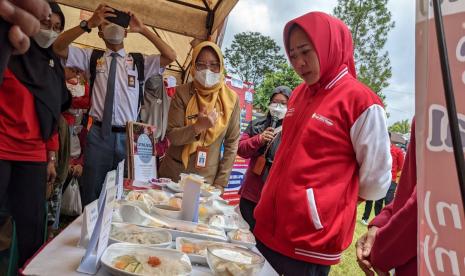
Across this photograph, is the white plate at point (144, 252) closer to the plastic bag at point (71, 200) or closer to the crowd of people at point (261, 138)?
the crowd of people at point (261, 138)

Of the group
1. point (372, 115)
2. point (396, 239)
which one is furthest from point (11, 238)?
point (372, 115)

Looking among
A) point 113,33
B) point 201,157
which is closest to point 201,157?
point 201,157

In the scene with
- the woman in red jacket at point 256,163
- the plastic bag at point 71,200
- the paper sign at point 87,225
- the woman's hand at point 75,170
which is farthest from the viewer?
the plastic bag at point 71,200

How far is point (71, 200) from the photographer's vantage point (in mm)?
3873

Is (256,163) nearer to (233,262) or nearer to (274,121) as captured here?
(274,121)

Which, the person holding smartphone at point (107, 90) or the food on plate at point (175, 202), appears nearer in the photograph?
the food on plate at point (175, 202)

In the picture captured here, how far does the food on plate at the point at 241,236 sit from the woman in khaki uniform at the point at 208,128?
3.51 feet

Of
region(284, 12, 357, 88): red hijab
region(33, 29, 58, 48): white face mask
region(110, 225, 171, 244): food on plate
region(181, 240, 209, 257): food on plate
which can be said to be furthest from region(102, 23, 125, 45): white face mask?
region(181, 240, 209, 257): food on plate

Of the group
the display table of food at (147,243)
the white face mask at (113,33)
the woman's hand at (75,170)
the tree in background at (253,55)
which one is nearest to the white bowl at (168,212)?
the display table of food at (147,243)

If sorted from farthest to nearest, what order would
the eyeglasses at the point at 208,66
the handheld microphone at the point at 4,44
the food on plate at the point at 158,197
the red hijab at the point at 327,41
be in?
the eyeglasses at the point at 208,66 < the food on plate at the point at 158,197 < the red hijab at the point at 327,41 < the handheld microphone at the point at 4,44

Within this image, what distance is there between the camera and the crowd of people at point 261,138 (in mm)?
1408

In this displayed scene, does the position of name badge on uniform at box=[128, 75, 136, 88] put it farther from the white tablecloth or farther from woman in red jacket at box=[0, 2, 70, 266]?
the white tablecloth

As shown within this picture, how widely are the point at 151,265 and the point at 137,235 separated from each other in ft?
0.75

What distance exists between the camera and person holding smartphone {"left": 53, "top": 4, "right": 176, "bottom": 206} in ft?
7.77
